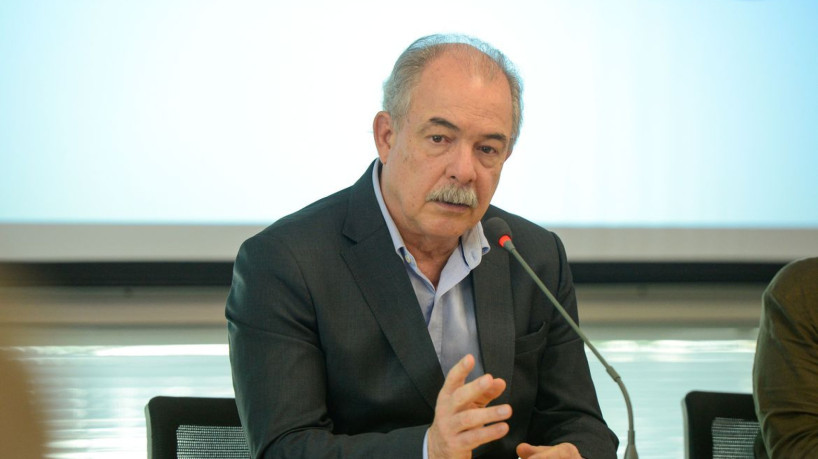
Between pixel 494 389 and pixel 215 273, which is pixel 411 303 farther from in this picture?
pixel 215 273

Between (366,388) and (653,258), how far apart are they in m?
2.17

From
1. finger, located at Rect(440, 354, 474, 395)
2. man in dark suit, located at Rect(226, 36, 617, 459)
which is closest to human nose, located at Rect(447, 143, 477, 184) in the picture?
man in dark suit, located at Rect(226, 36, 617, 459)

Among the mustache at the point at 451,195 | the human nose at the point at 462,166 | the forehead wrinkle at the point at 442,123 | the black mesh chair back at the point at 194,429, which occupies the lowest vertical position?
the black mesh chair back at the point at 194,429

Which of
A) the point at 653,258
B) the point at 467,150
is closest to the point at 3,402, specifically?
the point at 467,150

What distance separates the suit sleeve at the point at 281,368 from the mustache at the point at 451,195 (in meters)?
0.32

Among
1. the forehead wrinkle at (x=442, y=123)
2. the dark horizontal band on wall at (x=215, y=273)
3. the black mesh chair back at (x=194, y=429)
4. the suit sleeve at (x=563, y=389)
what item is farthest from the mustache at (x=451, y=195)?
the dark horizontal band on wall at (x=215, y=273)

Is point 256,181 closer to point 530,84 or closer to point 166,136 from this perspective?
point 166,136

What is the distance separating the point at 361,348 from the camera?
1.92 m

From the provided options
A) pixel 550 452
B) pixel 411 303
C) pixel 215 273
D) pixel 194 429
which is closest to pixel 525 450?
pixel 550 452

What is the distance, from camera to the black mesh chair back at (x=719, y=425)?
2.21 m

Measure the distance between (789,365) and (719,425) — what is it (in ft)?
0.76

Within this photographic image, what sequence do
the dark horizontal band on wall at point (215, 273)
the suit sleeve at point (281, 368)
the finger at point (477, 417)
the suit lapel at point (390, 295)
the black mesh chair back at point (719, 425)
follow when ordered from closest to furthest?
the finger at point (477, 417) → the suit sleeve at point (281, 368) → the suit lapel at point (390, 295) → the black mesh chair back at point (719, 425) → the dark horizontal band on wall at point (215, 273)

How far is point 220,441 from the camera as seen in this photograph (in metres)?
2.13

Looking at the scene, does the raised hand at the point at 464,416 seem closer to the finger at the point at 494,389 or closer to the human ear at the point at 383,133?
the finger at the point at 494,389
